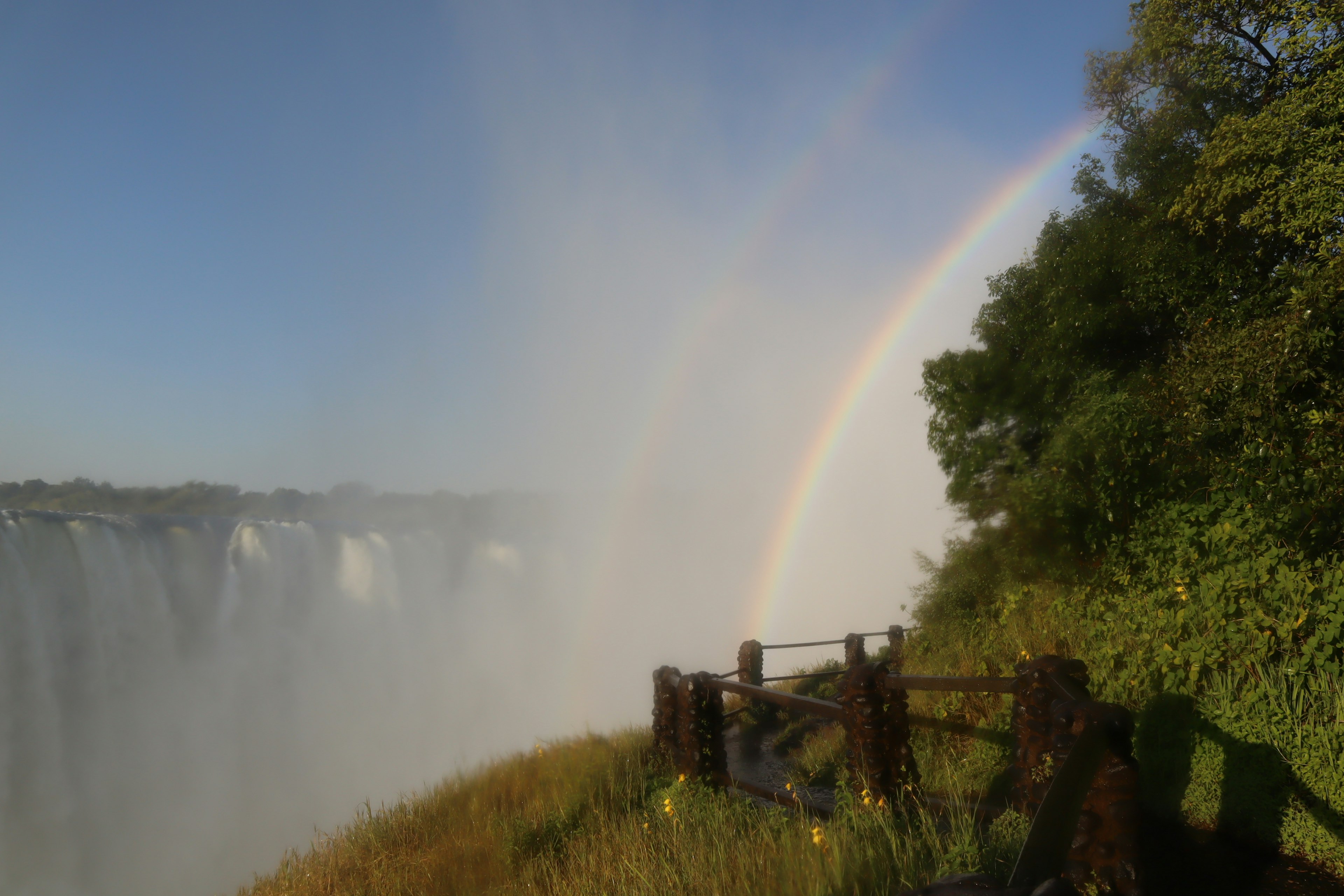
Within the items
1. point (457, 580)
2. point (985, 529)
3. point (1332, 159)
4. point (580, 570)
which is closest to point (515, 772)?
point (985, 529)

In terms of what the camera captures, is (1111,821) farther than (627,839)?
No

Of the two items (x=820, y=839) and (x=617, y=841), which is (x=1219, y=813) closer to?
(x=820, y=839)

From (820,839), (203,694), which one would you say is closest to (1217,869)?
(820,839)

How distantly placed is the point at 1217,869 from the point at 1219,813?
748 mm

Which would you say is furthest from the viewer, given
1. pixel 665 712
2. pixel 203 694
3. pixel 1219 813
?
pixel 203 694

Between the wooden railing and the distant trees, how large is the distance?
1.94m

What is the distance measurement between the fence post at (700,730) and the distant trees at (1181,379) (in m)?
3.45

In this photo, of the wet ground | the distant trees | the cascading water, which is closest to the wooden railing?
the wet ground

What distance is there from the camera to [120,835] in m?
20.7

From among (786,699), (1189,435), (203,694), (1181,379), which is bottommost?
(203,694)

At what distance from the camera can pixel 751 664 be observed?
10141 millimetres

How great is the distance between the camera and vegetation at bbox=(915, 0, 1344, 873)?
478cm

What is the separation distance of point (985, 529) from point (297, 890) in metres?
9.96

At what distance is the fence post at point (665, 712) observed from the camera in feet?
21.5
